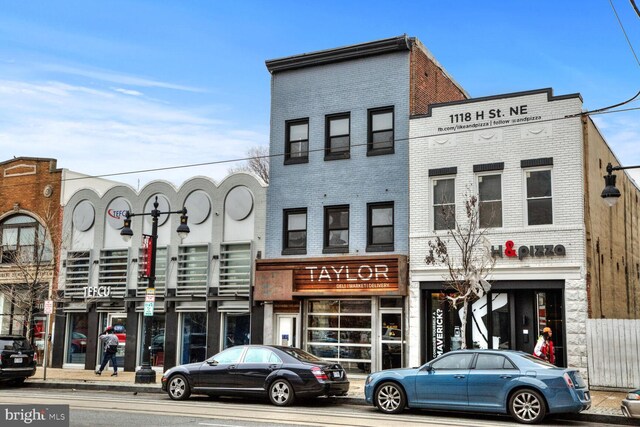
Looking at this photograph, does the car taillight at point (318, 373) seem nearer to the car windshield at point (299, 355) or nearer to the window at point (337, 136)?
the car windshield at point (299, 355)

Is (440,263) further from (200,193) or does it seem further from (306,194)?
(200,193)

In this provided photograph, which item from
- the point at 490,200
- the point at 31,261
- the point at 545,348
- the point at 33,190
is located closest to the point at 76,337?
the point at 31,261

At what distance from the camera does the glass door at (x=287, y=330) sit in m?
25.0

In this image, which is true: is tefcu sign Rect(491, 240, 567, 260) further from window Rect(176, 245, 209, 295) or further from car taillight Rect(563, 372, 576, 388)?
window Rect(176, 245, 209, 295)

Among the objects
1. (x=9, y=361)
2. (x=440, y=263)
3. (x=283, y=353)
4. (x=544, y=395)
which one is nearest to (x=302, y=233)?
(x=440, y=263)

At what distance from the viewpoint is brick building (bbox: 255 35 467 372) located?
77.7 feet

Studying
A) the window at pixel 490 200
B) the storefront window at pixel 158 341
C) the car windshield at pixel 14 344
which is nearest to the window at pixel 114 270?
the storefront window at pixel 158 341

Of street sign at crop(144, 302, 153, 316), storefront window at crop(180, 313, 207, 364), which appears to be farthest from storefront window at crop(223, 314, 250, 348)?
street sign at crop(144, 302, 153, 316)

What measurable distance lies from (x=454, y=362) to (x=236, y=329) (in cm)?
1218

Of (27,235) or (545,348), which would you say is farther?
(27,235)

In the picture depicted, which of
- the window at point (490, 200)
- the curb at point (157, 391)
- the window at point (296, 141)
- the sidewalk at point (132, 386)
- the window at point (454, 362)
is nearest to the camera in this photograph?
the curb at point (157, 391)

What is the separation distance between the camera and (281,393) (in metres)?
17.3

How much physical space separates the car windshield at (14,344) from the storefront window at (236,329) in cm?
662

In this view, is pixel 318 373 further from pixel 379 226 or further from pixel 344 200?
pixel 344 200
